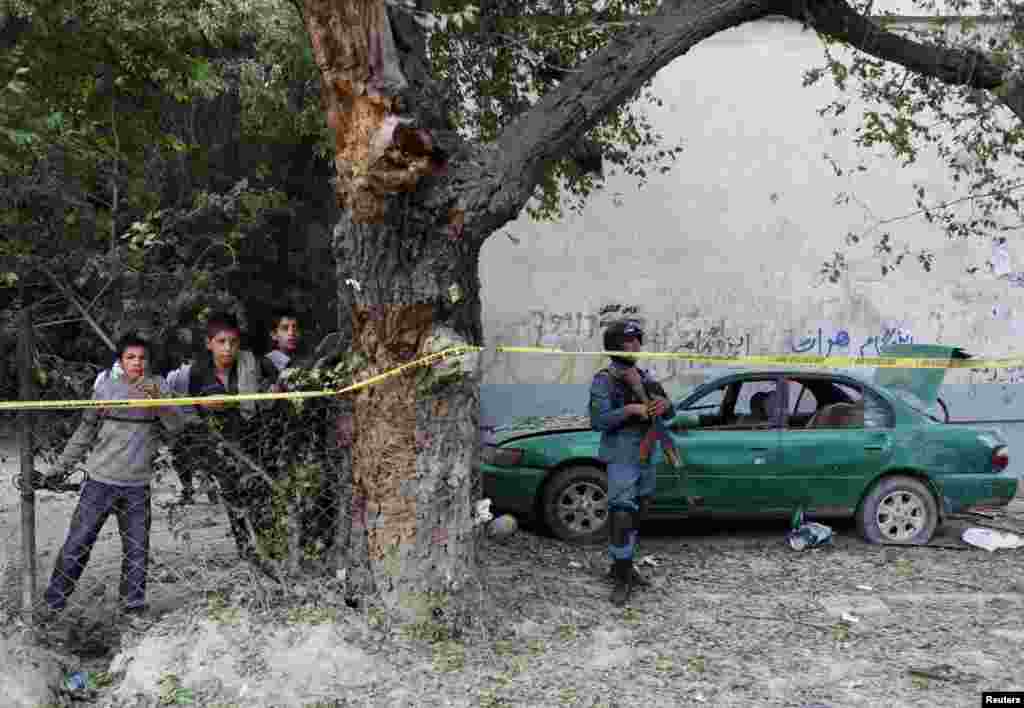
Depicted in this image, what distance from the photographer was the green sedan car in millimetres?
7109

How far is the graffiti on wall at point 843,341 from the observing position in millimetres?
11570

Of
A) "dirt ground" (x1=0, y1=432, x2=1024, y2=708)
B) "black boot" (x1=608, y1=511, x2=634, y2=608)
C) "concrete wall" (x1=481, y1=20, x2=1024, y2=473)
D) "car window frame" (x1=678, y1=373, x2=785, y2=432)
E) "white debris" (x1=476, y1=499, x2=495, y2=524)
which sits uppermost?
"concrete wall" (x1=481, y1=20, x2=1024, y2=473)

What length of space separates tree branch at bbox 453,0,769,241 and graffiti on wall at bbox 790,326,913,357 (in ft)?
21.7

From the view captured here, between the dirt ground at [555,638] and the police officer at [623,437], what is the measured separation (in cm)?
33

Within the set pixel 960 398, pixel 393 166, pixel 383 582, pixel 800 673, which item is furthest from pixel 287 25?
pixel 960 398

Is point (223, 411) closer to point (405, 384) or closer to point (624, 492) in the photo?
point (405, 384)

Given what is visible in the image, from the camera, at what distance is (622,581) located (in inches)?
223

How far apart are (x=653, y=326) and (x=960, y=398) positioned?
12.4 ft

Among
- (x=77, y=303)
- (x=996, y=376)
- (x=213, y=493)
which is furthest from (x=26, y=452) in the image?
(x=996, y=376)

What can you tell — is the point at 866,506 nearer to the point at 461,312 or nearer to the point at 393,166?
the point at 461,312

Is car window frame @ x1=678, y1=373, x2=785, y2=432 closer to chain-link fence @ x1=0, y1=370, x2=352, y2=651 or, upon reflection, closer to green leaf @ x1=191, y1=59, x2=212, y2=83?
chain-link fence @ x1=0, y1=370, x2=352, y2=651

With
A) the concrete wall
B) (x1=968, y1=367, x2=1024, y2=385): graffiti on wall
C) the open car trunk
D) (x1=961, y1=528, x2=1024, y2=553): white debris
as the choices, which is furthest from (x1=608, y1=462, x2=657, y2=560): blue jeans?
(x1=968, y1=367, x2=1024, y2=385): graffiti on wall

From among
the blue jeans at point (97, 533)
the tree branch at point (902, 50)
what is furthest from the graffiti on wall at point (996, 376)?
the blue jeans at point (97, 533)

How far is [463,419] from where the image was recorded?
4.93 metres
